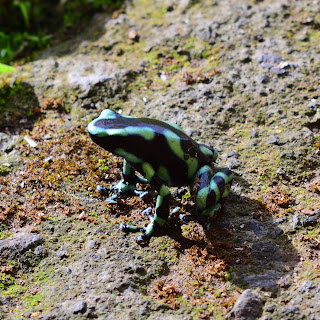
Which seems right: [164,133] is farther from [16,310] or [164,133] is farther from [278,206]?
[16,310]

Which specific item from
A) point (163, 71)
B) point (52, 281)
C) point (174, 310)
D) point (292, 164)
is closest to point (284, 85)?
point (292, 164)

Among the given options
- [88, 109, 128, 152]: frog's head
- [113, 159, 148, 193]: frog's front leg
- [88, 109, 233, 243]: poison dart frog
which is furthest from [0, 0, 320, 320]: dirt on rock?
[88, 109, 128, 152]: frog's head

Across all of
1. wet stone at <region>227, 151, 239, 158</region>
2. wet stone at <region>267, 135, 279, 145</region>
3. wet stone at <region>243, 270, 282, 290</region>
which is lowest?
wet stone at <region>243, 270, 282, 290</region>

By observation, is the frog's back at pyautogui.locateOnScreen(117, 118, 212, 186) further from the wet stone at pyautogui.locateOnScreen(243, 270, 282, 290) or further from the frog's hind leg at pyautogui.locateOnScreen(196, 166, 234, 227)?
the wet stone at pyautogui.locateOnScreen(243, 270, 282, 290)

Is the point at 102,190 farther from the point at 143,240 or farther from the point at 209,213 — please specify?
the point at 209,213

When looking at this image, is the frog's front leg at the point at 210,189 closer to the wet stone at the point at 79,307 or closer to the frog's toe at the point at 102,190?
the frog's toe at the point at 102,190

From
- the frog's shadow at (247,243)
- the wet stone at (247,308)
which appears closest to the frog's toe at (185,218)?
the frog's shadow at (247,243)

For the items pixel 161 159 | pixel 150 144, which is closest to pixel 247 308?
pixel 161 159

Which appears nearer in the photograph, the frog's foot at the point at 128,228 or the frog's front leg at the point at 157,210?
the frog's front leg at the point at 157,210
